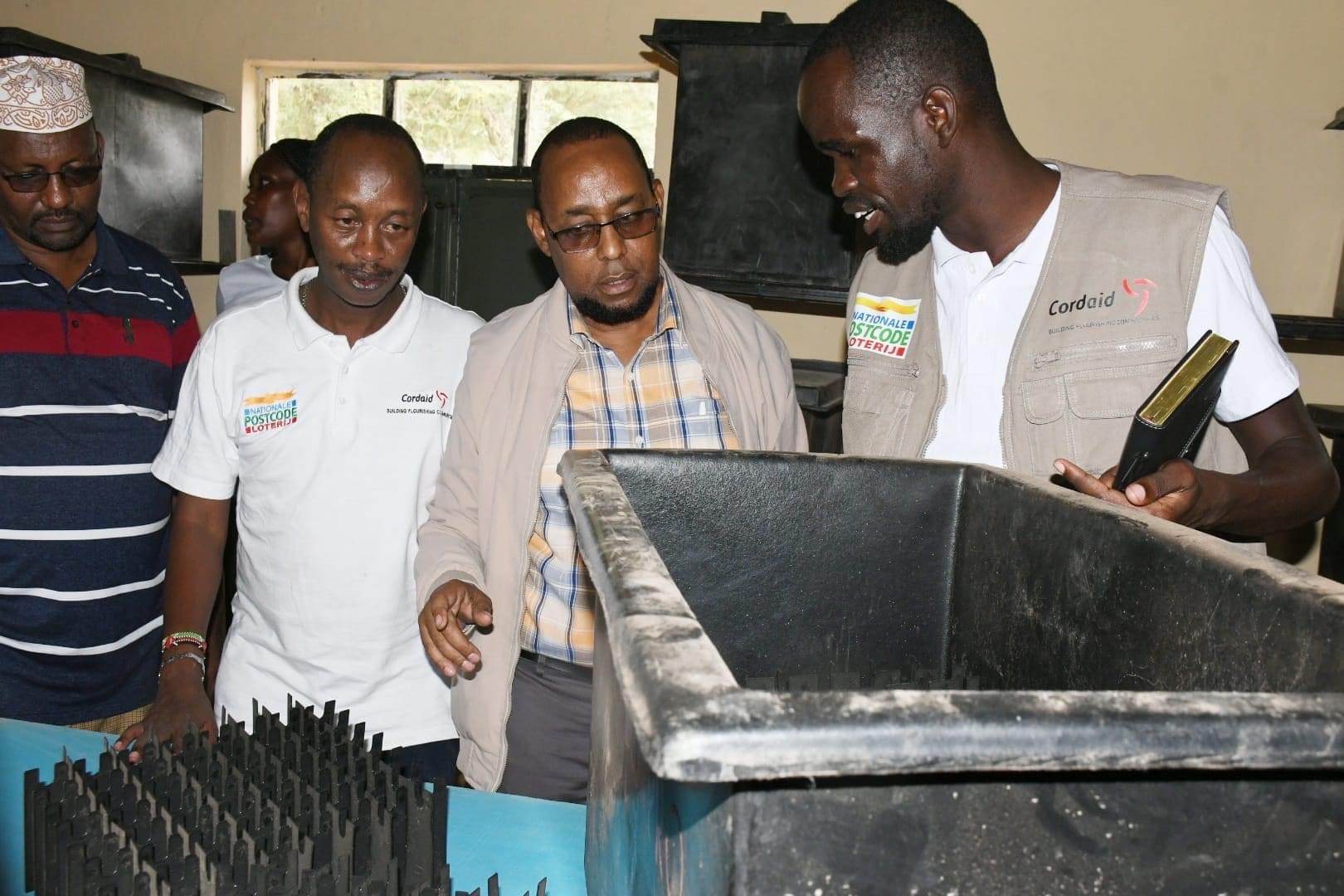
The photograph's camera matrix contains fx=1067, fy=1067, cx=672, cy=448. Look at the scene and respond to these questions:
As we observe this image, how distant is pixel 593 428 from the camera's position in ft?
5.51

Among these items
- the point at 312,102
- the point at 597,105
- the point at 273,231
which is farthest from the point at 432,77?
the point at 273,231

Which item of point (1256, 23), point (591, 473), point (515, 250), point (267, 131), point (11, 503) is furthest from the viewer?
point (267, 131)

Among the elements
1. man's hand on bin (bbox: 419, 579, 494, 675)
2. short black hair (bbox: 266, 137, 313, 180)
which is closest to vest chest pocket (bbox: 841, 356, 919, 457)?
man's hand on bin (bbox: 419, 579, 494, 675)

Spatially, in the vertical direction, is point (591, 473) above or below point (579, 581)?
above

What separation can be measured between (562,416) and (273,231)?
5.75 feet

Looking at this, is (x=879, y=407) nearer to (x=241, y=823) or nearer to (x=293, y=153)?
(x=241, y=823)

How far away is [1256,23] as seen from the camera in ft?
11.1

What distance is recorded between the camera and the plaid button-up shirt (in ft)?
5.32

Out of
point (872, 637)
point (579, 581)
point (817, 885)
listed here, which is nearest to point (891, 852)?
point (817, 885)

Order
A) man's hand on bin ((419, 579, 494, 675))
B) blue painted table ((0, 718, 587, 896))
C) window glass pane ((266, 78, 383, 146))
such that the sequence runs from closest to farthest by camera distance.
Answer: blue painted table ((0, 718, 587, 896)) < man's hand on bin ((419, 579, 494, 675)) < window glass pane ((266, 78, 383, 146))

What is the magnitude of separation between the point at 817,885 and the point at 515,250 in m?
3.48

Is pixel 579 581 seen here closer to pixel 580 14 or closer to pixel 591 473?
pixel 591 473

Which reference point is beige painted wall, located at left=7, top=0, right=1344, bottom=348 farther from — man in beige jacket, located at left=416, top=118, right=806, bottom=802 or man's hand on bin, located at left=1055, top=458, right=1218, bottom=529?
man's hand on bin, located at left=1055, top=458, right=1218, bottom=529

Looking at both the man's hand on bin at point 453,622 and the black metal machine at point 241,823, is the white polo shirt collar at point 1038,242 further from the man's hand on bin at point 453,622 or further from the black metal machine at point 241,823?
the black metal machine at point 241,823
